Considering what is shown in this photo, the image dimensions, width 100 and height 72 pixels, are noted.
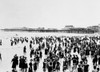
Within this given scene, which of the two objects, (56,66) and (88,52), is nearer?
(56,66)

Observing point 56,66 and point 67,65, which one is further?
point 67,65

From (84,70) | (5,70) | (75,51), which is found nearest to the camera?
(84,70)

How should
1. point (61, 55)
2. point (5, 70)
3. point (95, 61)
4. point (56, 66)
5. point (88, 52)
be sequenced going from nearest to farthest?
point (56, 66) → point (5, 70) → point (95, 61) → point (61, 55) → point (88, 52)

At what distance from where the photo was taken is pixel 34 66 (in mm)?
12516

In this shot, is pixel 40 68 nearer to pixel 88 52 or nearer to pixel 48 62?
pixel 48 62

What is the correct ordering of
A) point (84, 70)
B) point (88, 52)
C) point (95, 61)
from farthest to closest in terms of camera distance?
point (88, 52), point (95, 61), point (84, 70)

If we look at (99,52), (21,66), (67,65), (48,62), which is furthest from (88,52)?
(21,66)

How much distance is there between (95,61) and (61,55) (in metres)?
3.65

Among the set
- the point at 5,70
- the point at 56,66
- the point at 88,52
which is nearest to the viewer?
the point at 56,66

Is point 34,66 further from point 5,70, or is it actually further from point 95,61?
point 95,61

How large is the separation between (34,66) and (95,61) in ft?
16.6

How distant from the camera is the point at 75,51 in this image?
20.2 meters

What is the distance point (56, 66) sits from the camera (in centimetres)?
1249

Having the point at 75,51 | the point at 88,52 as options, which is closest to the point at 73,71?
the point at 88,52
